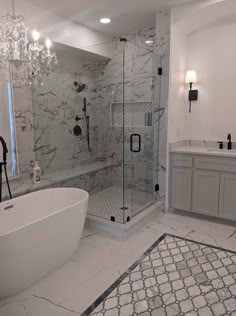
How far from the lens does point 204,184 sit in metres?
3.26

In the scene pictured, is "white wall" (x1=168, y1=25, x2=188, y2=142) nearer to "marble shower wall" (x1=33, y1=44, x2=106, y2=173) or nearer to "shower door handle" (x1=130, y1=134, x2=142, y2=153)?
"shower door handle" (x1=130, y1=134, x2=142, y2=153)

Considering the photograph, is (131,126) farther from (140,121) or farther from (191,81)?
(191,81)

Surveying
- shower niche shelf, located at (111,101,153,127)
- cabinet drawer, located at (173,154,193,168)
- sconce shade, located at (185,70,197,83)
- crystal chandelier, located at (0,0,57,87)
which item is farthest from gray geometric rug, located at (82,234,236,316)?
crystal chandelier, located at (0,0,57,87)

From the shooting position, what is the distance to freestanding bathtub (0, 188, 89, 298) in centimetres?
182

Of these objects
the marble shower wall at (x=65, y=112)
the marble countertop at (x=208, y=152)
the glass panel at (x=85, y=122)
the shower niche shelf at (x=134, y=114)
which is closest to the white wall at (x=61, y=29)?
the glass panel at (x=85, y=122)

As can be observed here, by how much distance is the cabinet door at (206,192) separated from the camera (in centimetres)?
318

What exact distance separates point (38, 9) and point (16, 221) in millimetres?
2626

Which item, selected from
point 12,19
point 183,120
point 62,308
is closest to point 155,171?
point 183,120

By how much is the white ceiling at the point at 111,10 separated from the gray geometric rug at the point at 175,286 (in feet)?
9.77

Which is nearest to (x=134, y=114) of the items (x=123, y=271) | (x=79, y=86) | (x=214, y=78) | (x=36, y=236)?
(x=79, y=86)

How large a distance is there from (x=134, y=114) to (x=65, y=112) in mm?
1177

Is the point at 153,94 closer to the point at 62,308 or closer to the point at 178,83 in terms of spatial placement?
the point at 178,83

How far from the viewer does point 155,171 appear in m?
3.70

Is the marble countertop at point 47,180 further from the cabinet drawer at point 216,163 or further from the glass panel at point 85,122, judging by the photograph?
the cabinet drawer at point 216,163
